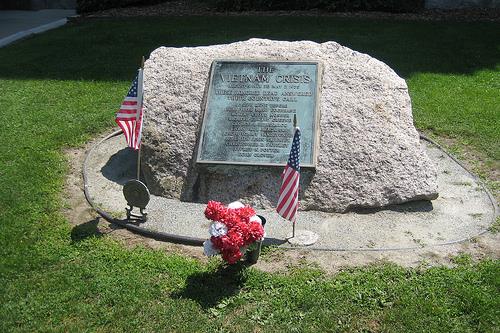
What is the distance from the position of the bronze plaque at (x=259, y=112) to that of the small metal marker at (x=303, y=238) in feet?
2.47

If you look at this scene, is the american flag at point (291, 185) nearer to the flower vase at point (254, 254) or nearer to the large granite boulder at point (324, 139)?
the flower vase at point (254, 254)

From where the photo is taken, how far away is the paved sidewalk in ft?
49.7

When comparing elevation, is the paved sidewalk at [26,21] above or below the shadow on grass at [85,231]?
below

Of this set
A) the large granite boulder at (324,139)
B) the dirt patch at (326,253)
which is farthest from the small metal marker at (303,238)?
the large granite boulder at (324,139)

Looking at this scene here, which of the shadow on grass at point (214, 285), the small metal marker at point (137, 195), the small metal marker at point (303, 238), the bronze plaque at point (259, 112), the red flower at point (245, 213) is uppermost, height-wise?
the bronze plaque at point (259, 112)

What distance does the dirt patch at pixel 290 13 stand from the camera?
50.3 ft

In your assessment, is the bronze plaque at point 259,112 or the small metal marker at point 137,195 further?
the bronze plaque at point 259,112

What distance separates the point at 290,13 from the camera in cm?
1616

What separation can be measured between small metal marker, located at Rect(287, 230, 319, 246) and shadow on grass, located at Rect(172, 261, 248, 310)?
0.63 m

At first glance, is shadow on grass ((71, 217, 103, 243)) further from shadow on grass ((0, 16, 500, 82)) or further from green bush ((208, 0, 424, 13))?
green bush ((208, 0, 424, 13))

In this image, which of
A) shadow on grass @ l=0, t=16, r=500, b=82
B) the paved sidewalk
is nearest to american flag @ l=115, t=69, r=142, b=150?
shadow on grass @ l=0, t=16, r=500, b=82

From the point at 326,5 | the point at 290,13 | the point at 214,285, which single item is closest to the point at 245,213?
the point at 214,285

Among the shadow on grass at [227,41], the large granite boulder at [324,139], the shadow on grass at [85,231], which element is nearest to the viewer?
the shadow on grass at [85,231]

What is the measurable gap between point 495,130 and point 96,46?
332 inches
